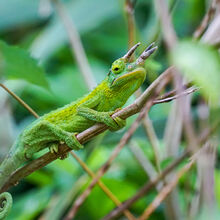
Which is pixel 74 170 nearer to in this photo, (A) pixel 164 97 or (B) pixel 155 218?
(B) pixel 155 218

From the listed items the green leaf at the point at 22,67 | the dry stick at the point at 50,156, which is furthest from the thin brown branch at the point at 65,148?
the green leaf at the point at 22,67

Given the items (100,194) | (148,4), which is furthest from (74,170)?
(148,4)

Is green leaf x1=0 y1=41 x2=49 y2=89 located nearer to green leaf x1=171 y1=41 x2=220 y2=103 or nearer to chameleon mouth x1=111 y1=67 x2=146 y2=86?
chameleon mouth x1=111 y1=67 x2=146 y2=86

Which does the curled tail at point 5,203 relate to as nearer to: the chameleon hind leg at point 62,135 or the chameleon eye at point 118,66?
the chameleon hind leg at point 62,135

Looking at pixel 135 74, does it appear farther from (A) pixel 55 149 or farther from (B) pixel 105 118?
(A) pixel 55 149

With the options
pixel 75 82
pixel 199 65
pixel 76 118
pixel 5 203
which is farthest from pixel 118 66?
pixel 75 82
